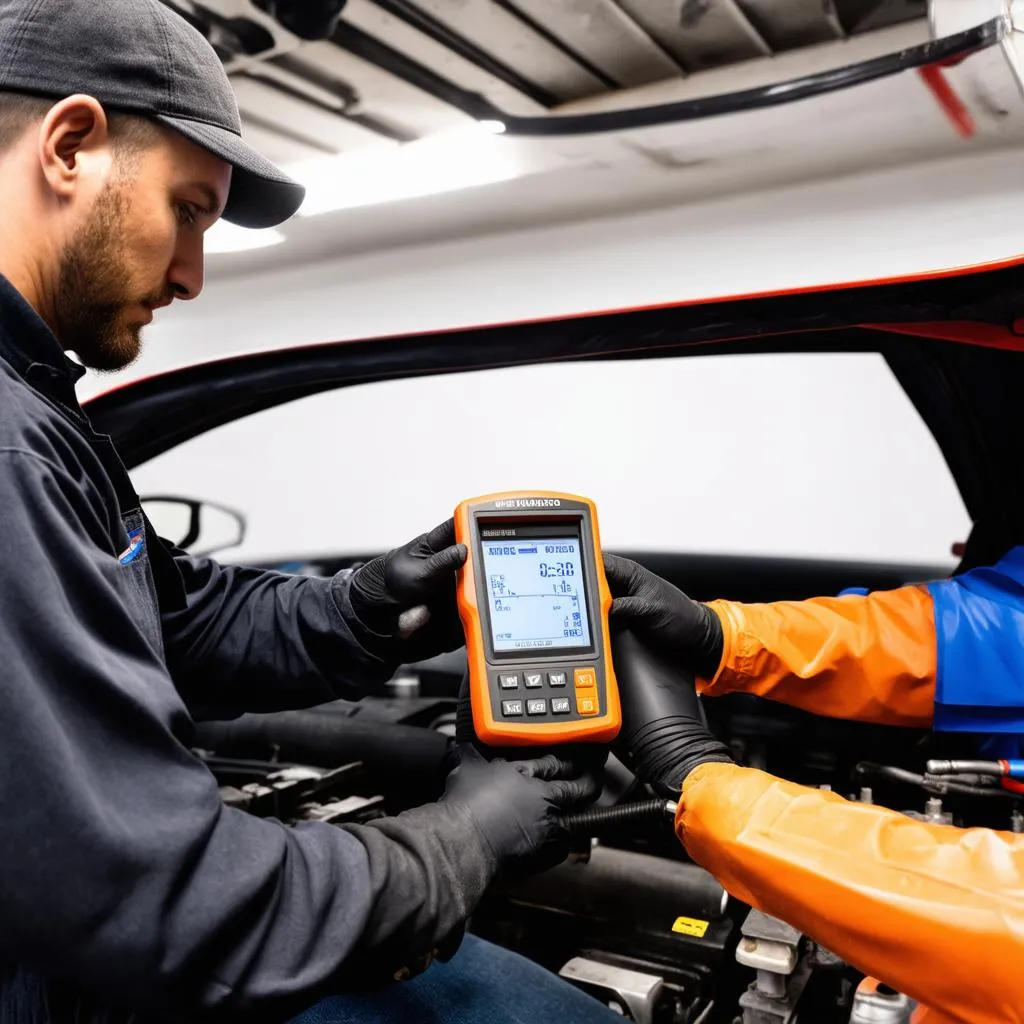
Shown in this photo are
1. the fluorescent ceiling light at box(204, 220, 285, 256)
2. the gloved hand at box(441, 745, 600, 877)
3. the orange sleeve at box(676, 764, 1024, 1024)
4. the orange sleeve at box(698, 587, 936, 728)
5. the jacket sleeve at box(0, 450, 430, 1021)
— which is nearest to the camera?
the jacket sleeve at box(0, 450, 430, 1021)

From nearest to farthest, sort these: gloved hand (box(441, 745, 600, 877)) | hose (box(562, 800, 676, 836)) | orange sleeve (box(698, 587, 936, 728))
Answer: gloved hand (box(441, 745, 600, 877))
hose (box(562, 800, 676, 836))
orange sleeve (box(698, 587, 936, 728))

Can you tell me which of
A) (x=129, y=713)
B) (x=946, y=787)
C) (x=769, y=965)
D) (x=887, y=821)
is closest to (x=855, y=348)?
(x=946, y=787)

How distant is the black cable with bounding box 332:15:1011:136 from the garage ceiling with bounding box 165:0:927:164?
0.19 ft

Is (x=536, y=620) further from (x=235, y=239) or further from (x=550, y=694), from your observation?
(x=235, y=239)

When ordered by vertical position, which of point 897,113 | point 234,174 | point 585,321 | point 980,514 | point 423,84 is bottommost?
point 980,514

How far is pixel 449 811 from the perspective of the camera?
88cm

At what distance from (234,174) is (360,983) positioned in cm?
86

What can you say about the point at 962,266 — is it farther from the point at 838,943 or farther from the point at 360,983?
the point at 360,983

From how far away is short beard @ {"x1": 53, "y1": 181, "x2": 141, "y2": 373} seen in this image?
82 cm

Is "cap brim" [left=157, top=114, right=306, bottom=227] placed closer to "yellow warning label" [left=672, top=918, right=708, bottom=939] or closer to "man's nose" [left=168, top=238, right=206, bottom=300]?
"man's nose" [left=168, top=238, right=206, bottom=300]

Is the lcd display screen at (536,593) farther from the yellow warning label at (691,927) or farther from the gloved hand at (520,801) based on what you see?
the yellow warning label at (691,927)

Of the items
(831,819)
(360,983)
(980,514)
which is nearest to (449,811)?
(360,983)

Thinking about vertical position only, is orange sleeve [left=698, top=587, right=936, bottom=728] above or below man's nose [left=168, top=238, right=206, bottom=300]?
below

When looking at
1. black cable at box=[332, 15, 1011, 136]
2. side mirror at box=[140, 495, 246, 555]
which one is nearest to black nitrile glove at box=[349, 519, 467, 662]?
black cable at box=[332, 15, 1011, 136]
